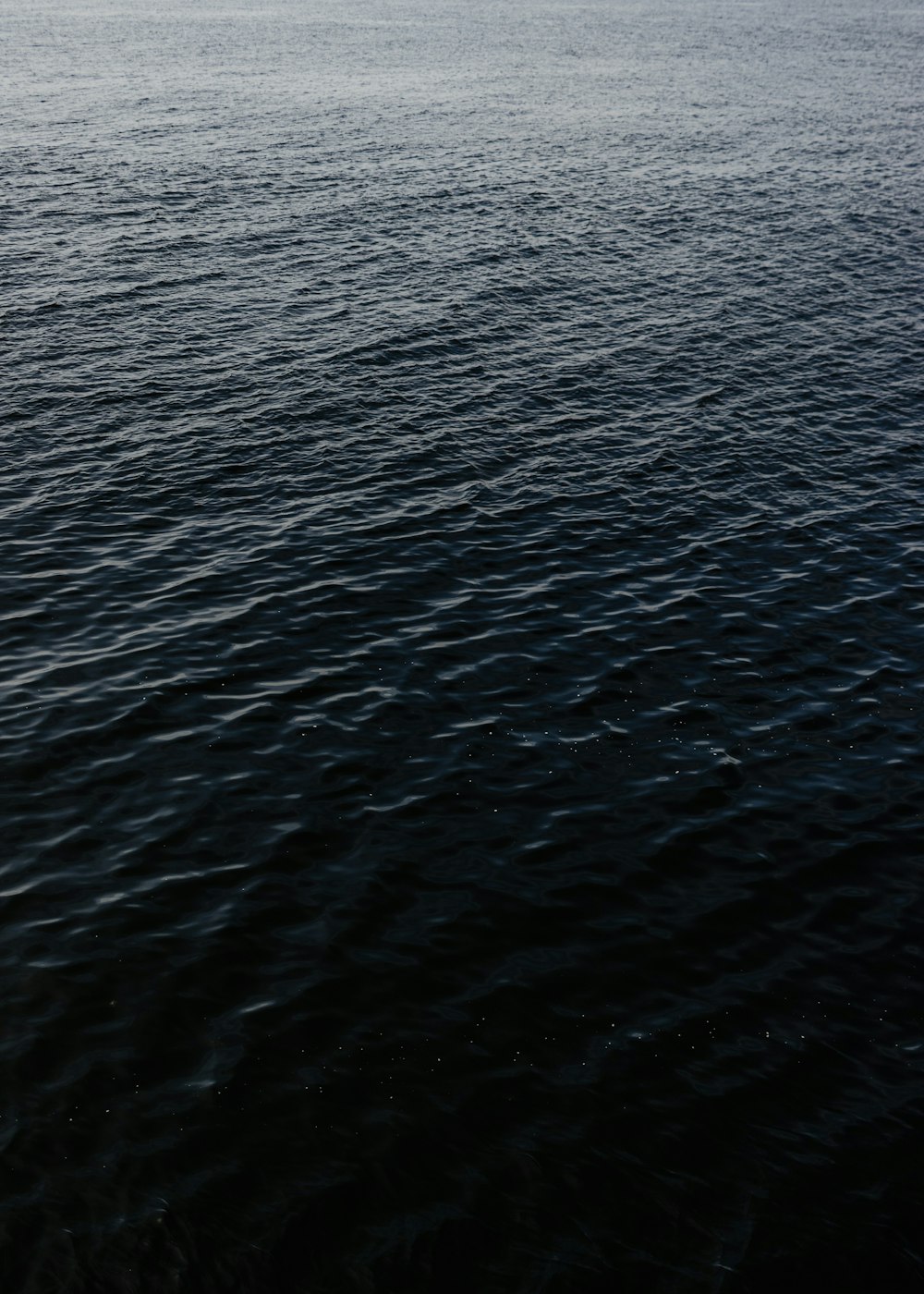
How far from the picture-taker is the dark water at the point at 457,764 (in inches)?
653

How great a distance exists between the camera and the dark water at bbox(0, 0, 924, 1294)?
16.6 metres

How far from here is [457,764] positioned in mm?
26047

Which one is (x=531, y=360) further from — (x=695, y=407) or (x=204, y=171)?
(x=204, y=171)

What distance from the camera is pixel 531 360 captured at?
4978 centimetres

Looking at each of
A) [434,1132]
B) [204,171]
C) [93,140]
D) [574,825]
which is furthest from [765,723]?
[93,140]

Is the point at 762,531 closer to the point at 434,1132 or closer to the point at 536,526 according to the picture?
the point at 536,526

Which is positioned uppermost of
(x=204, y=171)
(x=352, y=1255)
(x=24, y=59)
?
(x=24, y=59)

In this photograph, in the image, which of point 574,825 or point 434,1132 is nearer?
point 434,1132

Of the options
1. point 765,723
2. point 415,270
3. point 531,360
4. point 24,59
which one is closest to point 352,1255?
point 765,723

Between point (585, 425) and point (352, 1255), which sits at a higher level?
point (585, 425)

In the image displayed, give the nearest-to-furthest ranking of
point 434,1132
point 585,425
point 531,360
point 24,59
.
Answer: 1. point 434,1132
2. point 585,425
3. point 531,360
4. point 24,59

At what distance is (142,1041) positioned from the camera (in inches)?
739

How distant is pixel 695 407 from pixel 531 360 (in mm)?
8292

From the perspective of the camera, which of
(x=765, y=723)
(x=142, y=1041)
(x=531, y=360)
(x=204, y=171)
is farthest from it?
(x=204, y=171)
